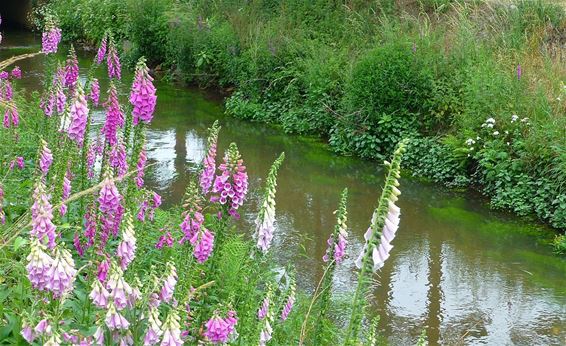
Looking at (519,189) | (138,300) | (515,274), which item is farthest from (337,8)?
(138,300)

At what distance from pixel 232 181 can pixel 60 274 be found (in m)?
1.11

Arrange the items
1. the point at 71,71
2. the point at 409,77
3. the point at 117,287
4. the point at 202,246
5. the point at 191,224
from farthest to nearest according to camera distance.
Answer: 1. the point at 409,77
2. the point at 71,71
3. the point at 191,224
4. the point at 202,246
5. the point at 117,287

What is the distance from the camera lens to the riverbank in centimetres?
1055

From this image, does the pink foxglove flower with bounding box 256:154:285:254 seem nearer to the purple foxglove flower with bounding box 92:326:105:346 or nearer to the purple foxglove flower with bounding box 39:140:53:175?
the purple foxglove flower with bounding box 92:326:105:346

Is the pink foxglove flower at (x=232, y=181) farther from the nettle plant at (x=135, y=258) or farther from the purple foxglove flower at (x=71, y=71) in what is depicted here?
the purple foxglove flower at (x=71, y=71)

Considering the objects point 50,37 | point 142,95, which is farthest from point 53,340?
point 50,37

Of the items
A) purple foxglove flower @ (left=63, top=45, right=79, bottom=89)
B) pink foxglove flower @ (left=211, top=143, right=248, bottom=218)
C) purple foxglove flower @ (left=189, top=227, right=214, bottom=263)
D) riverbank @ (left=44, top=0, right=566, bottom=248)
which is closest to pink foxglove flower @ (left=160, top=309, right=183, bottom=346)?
purple foxglove flower @ (left=189, top=227, right=214, bottom=263)

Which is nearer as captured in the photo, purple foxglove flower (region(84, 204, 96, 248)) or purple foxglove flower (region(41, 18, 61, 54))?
purple foxglove flower (region(84, 204, 96, 248))

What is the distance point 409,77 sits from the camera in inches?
480

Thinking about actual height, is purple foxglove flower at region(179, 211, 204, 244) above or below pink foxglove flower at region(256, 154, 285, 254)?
below

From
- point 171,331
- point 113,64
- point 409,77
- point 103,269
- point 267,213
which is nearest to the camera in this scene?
point 171,331

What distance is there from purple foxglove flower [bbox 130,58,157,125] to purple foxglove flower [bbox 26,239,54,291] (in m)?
1.64

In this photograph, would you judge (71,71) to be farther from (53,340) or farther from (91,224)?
(53,340)

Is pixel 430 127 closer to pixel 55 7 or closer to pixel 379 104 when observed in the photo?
pixel 379 104
